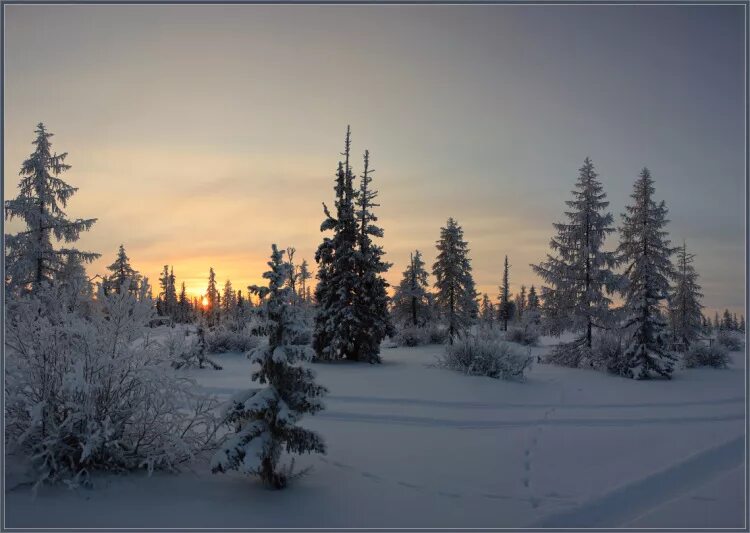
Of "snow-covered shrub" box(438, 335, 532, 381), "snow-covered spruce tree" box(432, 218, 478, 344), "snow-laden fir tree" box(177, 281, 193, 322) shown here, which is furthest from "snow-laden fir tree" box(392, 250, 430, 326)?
"snow-laden fir tree" box(177, 281, 193, 322)

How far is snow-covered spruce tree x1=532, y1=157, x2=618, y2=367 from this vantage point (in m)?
23.0

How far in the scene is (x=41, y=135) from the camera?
74.1 ft

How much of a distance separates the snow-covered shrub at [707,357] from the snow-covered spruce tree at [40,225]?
29104 millimetres

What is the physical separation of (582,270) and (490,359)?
10.1 meters

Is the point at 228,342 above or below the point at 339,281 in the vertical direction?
below

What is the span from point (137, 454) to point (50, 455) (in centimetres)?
96

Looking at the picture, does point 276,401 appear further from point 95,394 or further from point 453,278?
point 453,278

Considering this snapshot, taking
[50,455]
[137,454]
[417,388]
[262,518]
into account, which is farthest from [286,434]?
[417,388]

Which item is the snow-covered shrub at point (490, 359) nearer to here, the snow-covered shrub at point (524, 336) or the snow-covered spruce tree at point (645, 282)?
the snow-covered spruce tree at point (645, 282)

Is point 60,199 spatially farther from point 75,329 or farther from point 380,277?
point 75,329

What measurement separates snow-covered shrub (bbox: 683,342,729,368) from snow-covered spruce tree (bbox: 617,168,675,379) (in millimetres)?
2812

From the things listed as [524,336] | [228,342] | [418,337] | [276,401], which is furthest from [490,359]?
[524,336]

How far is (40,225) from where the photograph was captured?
22109 mm

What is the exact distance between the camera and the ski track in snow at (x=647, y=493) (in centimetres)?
568
